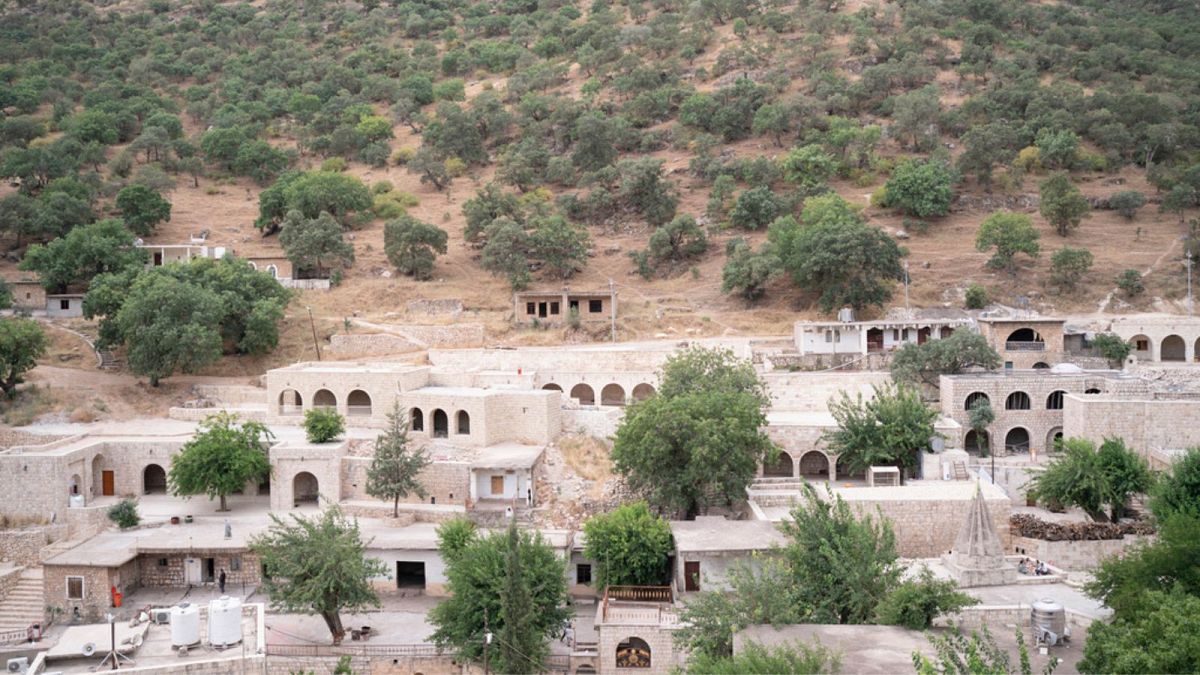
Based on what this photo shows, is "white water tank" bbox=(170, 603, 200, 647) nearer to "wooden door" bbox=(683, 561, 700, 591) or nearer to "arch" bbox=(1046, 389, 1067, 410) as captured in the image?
"wooden door" bbox=(683, 561, 700, 591)

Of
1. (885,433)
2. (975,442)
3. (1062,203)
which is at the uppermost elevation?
(1062,203)

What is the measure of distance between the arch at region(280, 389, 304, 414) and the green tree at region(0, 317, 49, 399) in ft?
27.8

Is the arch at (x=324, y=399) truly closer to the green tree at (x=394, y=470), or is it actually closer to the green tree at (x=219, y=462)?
the green tree at (x=219, y=462)

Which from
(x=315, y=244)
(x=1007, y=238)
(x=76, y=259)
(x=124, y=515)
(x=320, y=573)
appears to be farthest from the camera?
(x=315, y=244)

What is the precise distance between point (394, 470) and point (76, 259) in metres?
22.6

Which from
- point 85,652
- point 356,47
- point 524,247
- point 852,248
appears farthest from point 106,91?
point 85,652

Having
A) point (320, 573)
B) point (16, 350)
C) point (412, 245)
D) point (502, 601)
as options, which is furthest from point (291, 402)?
point (502, 601)

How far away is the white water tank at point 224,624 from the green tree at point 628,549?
28.7 ft

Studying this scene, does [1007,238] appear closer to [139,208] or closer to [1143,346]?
[1143,346]

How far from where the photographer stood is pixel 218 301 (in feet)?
123

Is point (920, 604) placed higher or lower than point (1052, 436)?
lower

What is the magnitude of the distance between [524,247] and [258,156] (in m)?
23.7

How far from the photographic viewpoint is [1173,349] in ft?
129

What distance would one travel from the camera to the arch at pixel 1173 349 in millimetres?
39156
